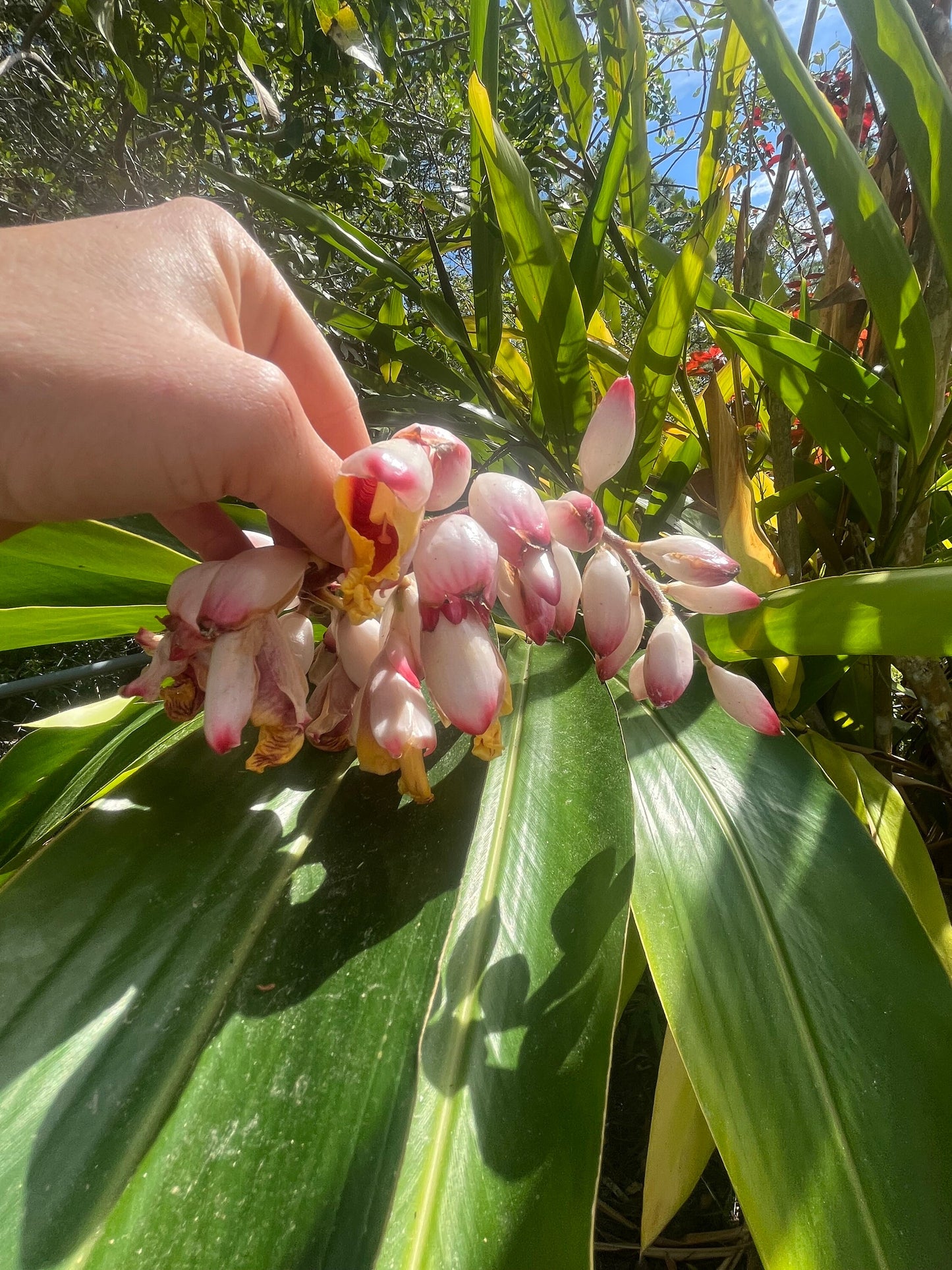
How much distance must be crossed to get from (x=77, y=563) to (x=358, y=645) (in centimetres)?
26

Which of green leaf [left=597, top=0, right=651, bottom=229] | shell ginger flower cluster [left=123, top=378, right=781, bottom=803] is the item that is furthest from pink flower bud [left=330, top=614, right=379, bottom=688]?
green leaf [left=597, top=0, right=651, bottom=229]

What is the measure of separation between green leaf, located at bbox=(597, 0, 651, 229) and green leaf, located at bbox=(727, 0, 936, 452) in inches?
6.1

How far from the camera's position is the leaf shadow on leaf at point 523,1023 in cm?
29

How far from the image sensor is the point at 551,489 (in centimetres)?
82

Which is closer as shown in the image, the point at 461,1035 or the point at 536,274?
the point at 461,1035

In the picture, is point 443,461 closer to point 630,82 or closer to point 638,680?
point 638,680

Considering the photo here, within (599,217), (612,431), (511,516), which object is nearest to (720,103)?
(599,217)

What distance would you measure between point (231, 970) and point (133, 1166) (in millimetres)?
80

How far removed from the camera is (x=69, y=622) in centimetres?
53

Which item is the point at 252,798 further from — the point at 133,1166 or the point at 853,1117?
the point at 853,1117

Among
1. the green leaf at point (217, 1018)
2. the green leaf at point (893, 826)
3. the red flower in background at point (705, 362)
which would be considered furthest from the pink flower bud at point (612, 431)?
the red flower in background at point (705, 362)

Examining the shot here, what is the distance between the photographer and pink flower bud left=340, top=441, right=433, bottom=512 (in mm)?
301

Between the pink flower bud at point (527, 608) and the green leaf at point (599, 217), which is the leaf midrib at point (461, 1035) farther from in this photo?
the green leaf at point (599, 217)

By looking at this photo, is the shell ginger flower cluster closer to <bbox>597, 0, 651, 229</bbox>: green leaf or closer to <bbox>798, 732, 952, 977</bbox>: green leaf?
<bbox>798, 732, 952, 977</bbox>: green leaf
